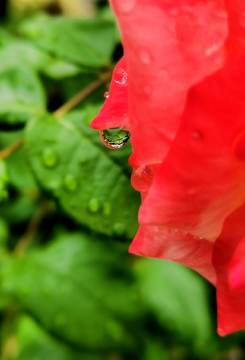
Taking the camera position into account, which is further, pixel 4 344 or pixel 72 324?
pixel 4 344

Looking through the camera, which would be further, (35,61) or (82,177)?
(35,61)

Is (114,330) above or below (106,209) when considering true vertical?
below

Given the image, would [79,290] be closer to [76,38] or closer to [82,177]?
[82,177]

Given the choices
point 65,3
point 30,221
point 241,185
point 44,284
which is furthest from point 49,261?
point 65,3

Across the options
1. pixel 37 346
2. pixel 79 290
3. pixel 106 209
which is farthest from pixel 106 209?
pixel 37 346

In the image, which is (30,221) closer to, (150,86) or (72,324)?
(72,324)

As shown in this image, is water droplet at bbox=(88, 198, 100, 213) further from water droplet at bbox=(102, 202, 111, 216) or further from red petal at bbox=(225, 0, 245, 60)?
red petal at bbox=(225, 0, 245, 60)

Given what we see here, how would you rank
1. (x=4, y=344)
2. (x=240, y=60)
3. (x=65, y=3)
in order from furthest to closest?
(x=65, y=3) → (x=4, y=344) → (x=240, y=60)

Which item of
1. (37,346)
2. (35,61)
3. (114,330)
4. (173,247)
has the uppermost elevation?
(173,247)
